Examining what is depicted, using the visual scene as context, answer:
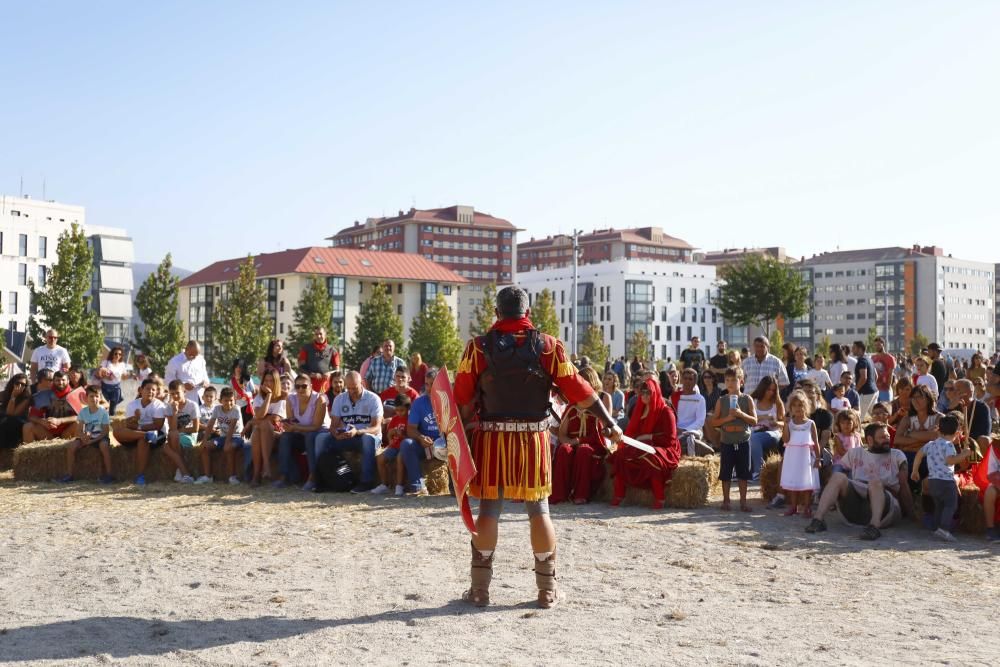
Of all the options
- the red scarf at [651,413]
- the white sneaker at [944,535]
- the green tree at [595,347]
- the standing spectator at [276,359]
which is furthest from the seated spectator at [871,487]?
the green tree at [595,347]

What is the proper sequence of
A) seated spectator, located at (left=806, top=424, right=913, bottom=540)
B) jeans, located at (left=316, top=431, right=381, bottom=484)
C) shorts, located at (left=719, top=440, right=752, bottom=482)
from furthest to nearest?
jeans, located at (left=316, top=431, right=381, bottom=484), shorts, located at (left=719, top=440, right=752, bottom=482), seated spectator, located at (left=806, top=424, right=913, bottom=540)

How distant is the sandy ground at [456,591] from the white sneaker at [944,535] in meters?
0.15

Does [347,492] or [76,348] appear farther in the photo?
[76,348]

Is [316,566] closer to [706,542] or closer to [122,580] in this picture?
[122,580]

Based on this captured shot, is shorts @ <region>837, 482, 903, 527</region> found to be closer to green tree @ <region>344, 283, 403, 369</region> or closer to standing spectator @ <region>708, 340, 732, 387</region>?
standing spectator @ <region>708, 340, 732, 387</region>

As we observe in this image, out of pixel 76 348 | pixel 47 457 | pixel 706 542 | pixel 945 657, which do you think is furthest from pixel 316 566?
pixel 76 348

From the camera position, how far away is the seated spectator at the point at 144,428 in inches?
589

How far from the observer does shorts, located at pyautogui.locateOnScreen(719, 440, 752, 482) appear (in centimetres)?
1241

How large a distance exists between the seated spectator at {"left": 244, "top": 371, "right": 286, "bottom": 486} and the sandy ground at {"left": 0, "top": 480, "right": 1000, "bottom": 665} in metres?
2.55

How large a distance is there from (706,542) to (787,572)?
4.48 feet

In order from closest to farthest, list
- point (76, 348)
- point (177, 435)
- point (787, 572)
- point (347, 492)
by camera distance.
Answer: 1. point (787, 572)
2. point (347, 492)
3. point (177, 435)
4. point (76, 348)

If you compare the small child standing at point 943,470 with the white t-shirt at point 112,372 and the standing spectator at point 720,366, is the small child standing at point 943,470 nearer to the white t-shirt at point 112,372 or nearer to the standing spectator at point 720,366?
the standing spectator at point 720,366

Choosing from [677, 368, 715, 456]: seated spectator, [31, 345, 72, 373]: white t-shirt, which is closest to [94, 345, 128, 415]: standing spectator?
[31, 345, 72, 373]: white t-shirt

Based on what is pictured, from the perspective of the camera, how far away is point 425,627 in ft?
21.5
